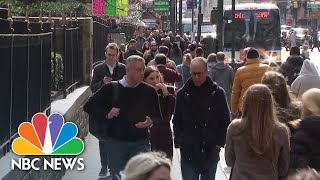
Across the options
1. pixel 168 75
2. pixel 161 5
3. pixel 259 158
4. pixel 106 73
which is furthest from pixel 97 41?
pixel 161 5

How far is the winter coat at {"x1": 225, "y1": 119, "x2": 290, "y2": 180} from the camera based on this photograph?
6.60 m

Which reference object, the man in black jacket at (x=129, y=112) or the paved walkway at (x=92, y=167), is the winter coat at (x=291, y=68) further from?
the man in black jacket at (x=129, y=112)

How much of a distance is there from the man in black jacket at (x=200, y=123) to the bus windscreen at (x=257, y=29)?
25681 millimetres

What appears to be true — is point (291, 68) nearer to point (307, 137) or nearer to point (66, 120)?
point (66, 120)

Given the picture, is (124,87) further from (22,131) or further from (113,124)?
(22,131)

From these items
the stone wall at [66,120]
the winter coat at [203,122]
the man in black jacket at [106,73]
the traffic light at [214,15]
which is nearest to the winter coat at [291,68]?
the man in black jacket at [106,73]

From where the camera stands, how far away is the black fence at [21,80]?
289 inches

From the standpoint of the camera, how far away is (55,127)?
29.2 ft

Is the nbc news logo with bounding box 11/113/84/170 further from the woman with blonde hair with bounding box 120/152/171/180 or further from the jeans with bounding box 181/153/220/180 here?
the woman with blonde hair with bounding box 120/152/171/180

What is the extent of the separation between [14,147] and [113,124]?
3.86 ft

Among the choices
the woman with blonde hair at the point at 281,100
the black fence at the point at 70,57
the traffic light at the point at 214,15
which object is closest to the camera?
the woman with blonde hair at the point at 281,100

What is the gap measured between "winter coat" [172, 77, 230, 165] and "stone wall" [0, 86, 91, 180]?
1.54m

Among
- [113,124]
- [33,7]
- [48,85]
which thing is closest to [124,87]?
[113,124]

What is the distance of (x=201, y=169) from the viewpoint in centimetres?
867
